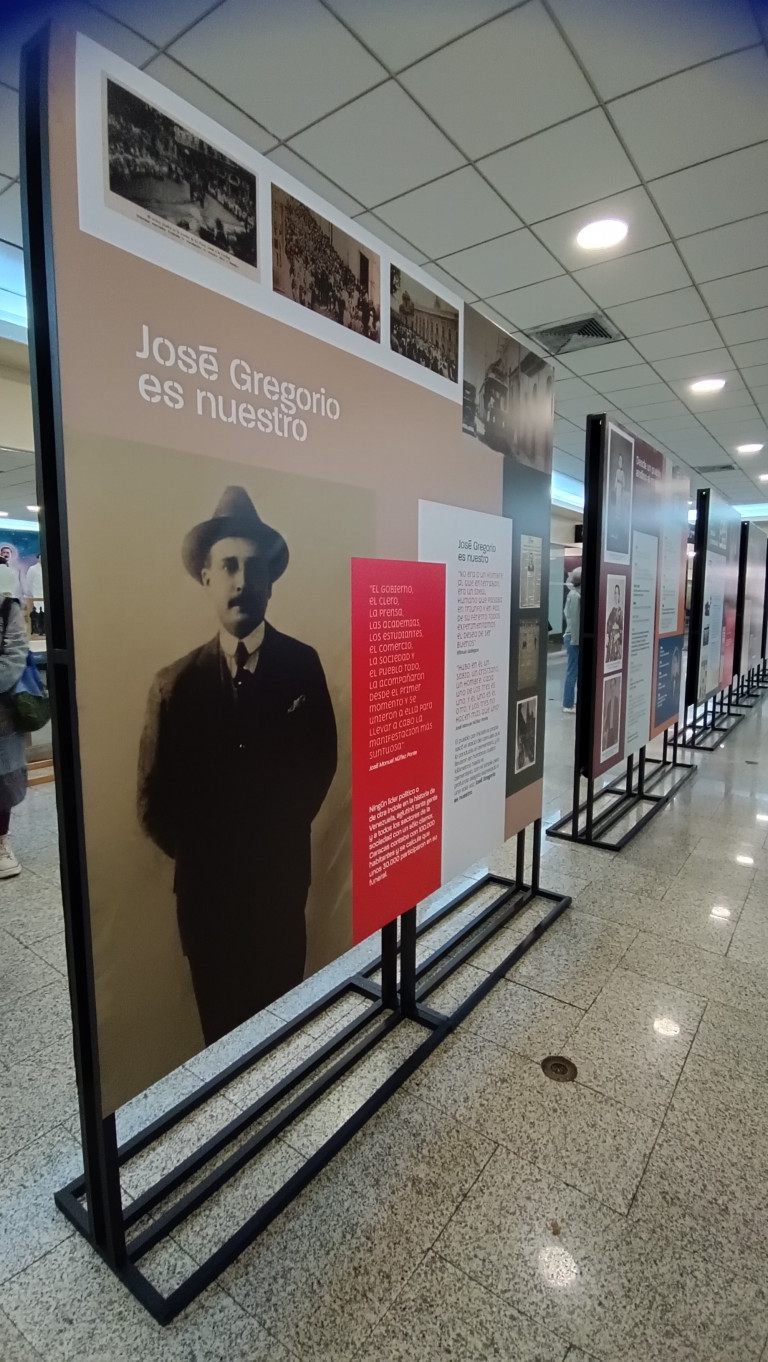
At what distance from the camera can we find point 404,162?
9.57 ft

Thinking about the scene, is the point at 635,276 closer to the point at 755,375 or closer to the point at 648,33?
the point at 648,33

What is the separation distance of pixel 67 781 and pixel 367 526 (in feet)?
2.94

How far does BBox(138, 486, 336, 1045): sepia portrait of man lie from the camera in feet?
3.82

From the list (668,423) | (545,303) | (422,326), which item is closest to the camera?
(422,326)

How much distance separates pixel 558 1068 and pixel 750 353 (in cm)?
587

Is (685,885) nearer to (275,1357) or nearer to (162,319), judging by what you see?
(275,1357)

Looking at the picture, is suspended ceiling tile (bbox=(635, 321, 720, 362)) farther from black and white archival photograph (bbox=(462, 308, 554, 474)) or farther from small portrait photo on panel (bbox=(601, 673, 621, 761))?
black and white archival photograph (bbox=(462, 308, 554, 474))

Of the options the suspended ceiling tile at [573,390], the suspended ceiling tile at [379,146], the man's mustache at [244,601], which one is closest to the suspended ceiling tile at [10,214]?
the suspended ceiling tile at [379,146]

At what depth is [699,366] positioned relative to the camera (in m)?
5.66

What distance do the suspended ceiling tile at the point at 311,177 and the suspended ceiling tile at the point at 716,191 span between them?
1.54 m

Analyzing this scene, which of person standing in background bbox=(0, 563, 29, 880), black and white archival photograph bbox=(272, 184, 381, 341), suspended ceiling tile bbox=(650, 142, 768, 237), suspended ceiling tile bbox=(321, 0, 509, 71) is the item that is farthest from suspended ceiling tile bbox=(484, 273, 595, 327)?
person standing in background bbox=(0, 563, 29, 880)

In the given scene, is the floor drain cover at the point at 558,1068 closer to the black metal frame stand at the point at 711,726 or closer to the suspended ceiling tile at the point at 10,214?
the suspended ceiling tile at the point at 10,214

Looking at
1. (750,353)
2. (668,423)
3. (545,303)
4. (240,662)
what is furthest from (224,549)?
(668,423)

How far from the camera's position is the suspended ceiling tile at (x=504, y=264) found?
367cm
